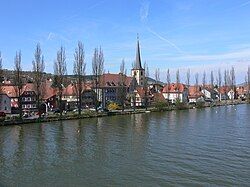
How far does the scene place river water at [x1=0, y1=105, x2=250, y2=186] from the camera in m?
21.4

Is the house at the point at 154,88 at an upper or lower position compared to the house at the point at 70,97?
upper

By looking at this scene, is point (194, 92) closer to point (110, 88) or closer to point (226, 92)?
point (226, 92)

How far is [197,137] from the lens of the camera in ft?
123

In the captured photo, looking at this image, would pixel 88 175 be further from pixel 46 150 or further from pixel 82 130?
pixel 82 130

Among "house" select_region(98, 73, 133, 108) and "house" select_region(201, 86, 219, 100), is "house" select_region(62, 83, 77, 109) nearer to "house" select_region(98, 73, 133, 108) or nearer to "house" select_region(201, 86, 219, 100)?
"house" select_region(98, 73, 133, 108)

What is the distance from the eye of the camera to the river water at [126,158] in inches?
841

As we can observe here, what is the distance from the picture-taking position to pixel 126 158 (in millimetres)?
27156

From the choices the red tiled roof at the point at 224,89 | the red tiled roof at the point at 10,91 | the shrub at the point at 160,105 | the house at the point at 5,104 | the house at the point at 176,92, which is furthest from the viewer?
the red tiled roof at the point at 224,89

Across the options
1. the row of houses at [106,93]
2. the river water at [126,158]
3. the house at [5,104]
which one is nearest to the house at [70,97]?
the row of houses at [106,93]

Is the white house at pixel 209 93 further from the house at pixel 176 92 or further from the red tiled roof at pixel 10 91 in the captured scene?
the red tiled roof at pixel 10 91

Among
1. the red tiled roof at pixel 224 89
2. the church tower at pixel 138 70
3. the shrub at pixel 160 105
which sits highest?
the church tower at pixel 138 70

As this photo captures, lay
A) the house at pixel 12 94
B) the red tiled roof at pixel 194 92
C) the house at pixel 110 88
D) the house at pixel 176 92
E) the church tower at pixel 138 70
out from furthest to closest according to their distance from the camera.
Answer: the red tiled roof at pixel 194 92, the house at pixel 176 92, the church tower at pixel 138 70, the house at pixel 110 88, the house at pixel 12 94

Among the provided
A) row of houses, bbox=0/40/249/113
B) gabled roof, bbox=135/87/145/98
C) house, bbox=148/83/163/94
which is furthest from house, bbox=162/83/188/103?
gabled roof, bbox=135/87/145/98

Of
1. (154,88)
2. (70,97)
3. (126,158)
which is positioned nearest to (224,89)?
(154,88)
